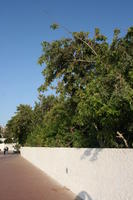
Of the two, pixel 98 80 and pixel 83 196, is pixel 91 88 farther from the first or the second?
pixel 83 196

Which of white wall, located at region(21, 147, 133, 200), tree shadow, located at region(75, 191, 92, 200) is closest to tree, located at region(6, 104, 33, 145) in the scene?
white wall, located at region(21, 147, 133, 200)

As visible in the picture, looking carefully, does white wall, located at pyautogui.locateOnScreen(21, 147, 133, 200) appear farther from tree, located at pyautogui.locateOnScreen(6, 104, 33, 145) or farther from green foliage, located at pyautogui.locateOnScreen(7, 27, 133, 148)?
tree, located at pyautogui.locateOnScreen(6, 104, 33, 145)

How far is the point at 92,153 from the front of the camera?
8.75m

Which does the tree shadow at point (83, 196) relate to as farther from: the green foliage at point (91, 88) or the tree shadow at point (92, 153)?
the green foliage at point (91, 88)

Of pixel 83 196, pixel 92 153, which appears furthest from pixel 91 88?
pixel 83 196

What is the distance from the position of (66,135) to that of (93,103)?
9.72m

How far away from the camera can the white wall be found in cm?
616

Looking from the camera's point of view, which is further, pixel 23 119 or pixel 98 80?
pixel 23 119

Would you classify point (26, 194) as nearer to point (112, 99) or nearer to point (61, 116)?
point (112, 99)

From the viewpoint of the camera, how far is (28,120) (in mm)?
47594

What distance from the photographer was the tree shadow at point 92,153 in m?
8.24

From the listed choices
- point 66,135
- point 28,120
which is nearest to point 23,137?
point 28,120

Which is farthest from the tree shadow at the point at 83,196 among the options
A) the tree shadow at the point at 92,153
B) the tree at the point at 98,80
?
the tree at the point at 98,80

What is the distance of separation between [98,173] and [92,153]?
0.81 metres
